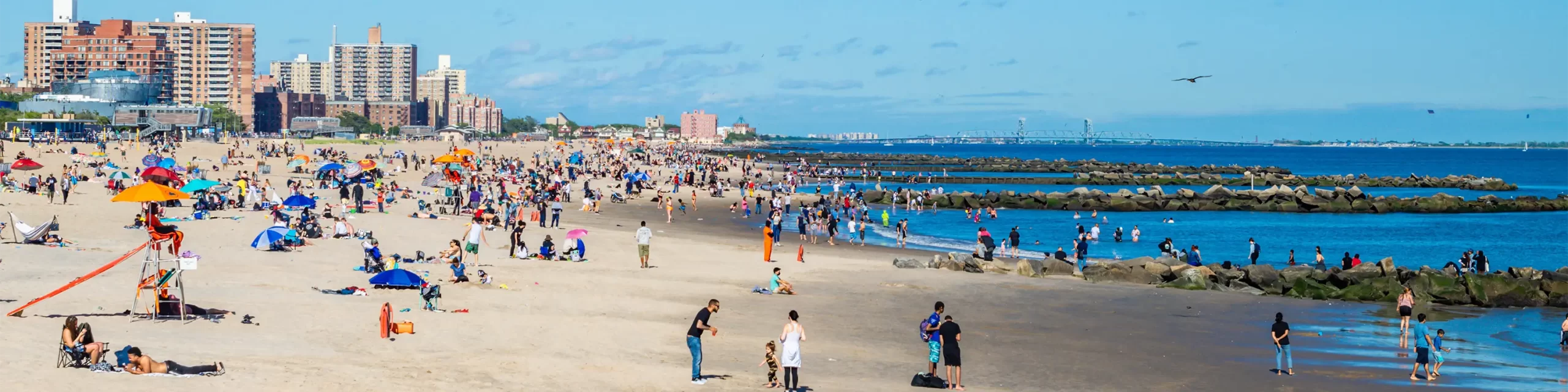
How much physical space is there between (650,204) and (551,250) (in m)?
23.8

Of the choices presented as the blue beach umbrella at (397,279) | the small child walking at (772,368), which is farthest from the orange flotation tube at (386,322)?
the small child walking at (772,368)

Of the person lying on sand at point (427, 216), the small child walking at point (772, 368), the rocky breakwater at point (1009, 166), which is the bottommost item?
the small child walking at point (772, 368)

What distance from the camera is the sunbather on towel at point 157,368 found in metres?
11.4

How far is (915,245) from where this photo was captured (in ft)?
119

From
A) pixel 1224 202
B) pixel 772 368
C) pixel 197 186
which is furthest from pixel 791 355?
pixel 1224 202

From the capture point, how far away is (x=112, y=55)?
7136 inches

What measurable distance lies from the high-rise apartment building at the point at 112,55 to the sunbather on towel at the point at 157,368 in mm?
183392

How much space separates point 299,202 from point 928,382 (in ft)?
69.7

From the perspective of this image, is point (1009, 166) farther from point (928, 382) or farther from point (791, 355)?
point (791, 355)

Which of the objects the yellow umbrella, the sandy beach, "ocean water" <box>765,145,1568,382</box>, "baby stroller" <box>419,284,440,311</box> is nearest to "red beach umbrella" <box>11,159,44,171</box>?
the sandy beach

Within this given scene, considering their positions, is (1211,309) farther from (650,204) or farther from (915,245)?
(650,204)

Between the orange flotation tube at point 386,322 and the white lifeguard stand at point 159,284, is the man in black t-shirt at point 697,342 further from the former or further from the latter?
the white lifeguard stand at point 159,284

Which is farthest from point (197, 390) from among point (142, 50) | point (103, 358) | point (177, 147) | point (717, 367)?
point (142, 50)

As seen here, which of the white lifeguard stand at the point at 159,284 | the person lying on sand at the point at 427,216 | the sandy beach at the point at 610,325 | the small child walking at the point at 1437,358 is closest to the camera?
the sandy beach at the point at 610,325
